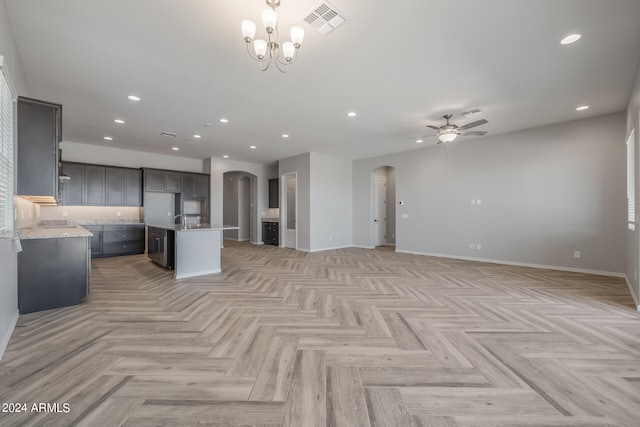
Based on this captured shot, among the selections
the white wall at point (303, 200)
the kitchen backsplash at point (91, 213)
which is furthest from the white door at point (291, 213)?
the kitchen backsplash at point (91, 213)

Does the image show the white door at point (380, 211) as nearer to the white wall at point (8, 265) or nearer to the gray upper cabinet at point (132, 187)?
the gray upper cabinet at point (132, 187)

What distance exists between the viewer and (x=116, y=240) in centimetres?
671

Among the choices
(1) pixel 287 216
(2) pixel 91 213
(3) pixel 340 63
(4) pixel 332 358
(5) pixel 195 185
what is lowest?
(4) pixel 332 358

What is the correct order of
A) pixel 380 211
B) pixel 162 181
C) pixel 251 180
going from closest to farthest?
1. pixel 162 181
2. pixel 380 211
3. pixel 251 180

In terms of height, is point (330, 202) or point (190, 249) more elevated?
point (330, 202)

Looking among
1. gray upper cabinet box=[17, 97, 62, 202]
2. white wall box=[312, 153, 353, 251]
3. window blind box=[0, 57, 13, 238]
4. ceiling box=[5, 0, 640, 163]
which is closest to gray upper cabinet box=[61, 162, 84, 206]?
ceiling box=[5, 0, 640, 163]

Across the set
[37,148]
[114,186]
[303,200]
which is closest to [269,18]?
[37,148]

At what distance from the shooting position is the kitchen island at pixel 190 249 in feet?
15.2

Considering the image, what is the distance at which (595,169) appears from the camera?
191 inches

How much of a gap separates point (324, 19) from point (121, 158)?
24.4 feet

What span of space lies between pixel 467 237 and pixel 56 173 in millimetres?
7428

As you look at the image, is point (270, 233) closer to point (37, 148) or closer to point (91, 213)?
point (91, 213)

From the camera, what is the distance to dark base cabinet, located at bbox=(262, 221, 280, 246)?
8898 millimetres

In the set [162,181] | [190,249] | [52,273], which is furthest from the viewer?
[162,181]
